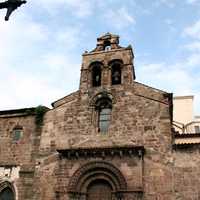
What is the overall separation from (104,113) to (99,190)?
415 cm

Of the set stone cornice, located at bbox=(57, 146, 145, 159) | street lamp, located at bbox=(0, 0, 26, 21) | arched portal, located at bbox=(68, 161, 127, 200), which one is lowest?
arched portal, located at bbox=(68, 161, 127, 200)

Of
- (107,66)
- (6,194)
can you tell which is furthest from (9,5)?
(6,194)

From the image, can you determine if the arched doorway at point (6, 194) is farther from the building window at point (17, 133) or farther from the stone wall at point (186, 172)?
the stone wall at point (186, 172)

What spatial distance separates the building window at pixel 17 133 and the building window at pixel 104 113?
183 inches

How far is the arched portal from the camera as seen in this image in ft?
56.2

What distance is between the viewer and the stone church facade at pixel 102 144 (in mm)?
16594

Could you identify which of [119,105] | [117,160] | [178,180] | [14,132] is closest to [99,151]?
[117,160]

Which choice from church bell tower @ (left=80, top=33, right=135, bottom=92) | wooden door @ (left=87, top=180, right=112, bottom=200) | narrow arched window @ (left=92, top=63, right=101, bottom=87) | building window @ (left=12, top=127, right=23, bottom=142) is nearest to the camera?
wooden door @ (left=87, top=180, right=112, bottom=200)

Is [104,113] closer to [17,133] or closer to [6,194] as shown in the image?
[17,133]

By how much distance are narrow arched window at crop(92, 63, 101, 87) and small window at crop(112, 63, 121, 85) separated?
84cm

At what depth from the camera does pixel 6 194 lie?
18.9 meters

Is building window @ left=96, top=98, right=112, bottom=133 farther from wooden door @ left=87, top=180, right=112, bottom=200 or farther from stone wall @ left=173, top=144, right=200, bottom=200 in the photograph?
stone wall @ left=173, top=144, right=200, bottom=200

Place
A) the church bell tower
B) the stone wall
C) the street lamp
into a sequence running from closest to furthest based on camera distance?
the street lamp, the stone wall, the church bell tower

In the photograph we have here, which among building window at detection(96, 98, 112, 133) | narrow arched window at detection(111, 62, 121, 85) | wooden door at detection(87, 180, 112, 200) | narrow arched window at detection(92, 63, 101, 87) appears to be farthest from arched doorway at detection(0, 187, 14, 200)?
narrow arched window at detection(111, 62, 121, 85)
